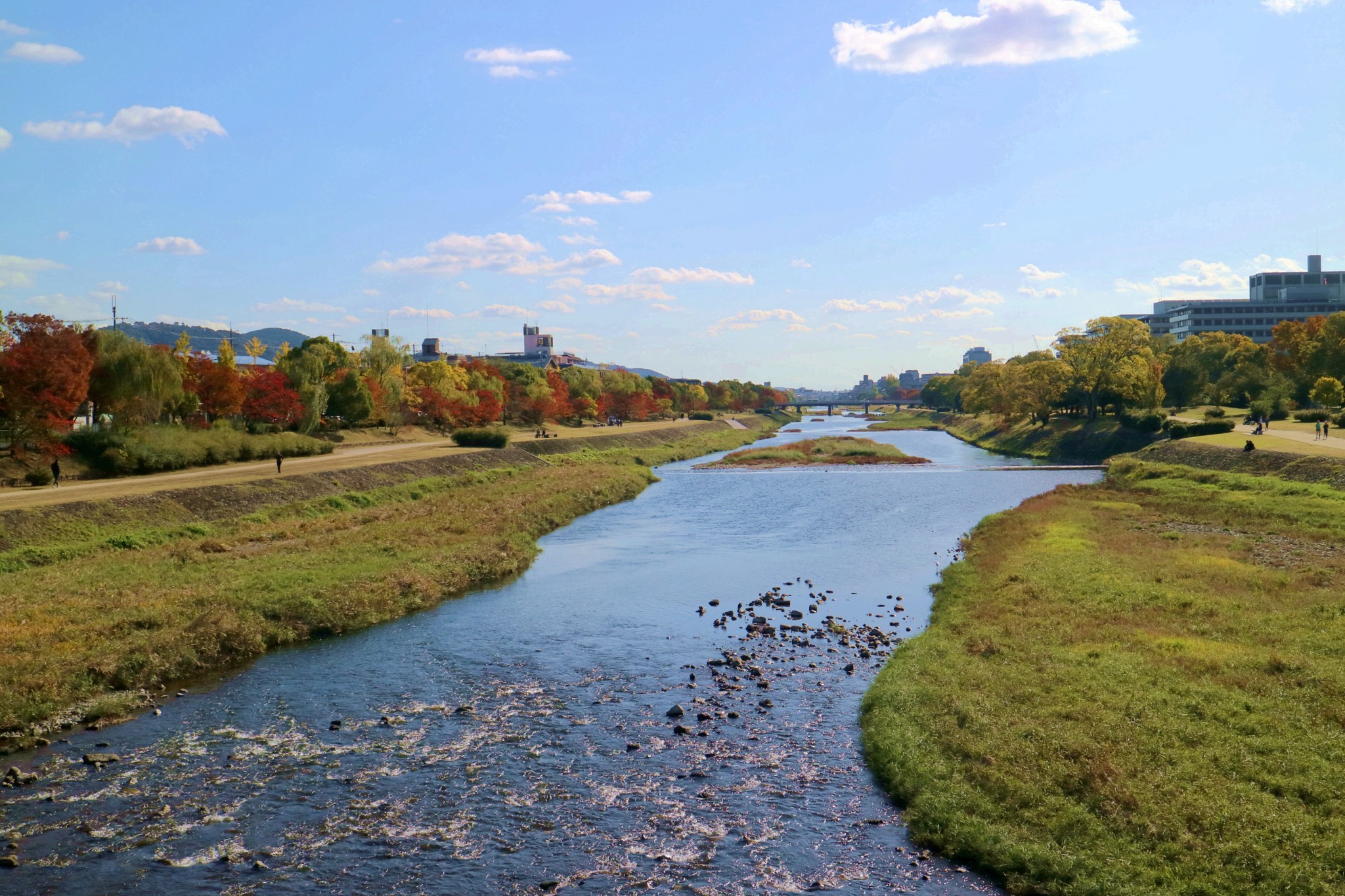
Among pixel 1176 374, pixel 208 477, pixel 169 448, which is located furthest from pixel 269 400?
pixel 1176 374

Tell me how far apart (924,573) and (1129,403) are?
3493 inches

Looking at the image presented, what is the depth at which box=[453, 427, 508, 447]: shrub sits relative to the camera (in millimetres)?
87062

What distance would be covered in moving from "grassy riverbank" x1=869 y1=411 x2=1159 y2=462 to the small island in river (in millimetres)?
15602

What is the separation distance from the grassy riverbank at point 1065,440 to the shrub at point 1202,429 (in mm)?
7812

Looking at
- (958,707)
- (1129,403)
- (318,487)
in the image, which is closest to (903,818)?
(958,707)

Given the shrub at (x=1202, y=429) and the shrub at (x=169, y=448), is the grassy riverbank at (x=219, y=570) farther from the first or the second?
the shrub at (x=1202, y=429)

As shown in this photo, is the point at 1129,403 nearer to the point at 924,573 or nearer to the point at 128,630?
the point at 924,573

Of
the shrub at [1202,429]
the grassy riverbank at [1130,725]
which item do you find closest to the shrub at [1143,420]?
the shrub at [1202,429]

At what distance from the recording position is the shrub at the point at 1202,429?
78.2 m

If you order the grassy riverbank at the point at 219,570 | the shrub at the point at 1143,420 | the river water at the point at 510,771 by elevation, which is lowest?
the river water at the point at 510,771

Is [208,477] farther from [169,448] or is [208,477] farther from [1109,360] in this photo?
[1109,360]

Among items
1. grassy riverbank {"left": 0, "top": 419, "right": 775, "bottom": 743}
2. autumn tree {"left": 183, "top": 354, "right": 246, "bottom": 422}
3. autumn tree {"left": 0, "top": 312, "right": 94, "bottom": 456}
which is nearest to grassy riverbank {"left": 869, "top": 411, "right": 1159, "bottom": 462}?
grassy riverbank {"left": 0, "top": 419, "right": 775, "bottom": 743}

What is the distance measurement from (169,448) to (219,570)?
84.8 ft

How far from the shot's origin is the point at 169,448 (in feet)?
178
